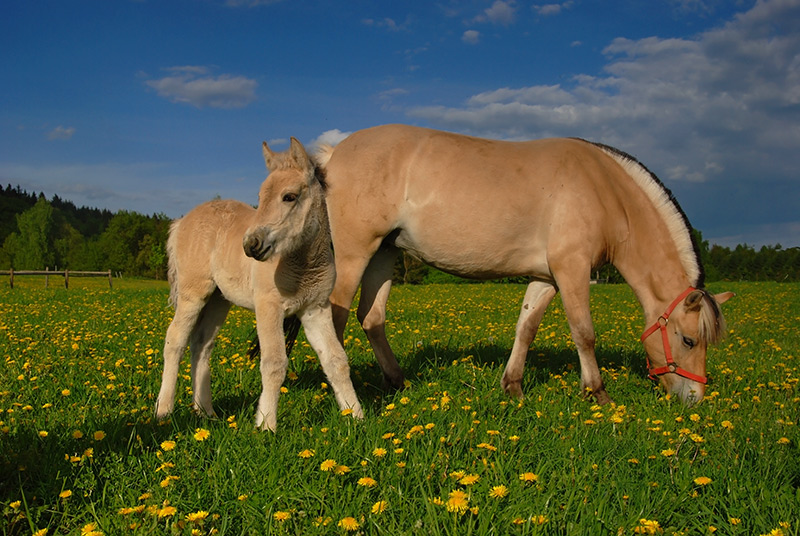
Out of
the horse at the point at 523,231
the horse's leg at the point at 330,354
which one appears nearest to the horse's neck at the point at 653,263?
the horse at the point at 523,231

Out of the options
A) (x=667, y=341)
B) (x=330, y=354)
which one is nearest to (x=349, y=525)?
(x=330, y=354)

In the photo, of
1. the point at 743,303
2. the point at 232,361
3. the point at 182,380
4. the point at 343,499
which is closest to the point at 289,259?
the point at 343,499

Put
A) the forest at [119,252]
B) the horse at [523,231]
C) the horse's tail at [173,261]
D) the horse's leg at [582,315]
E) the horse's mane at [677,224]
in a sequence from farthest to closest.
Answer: the forest at [119,252] < the horse's mane at [677,224] < the horse at [523,231] < the horse's leg at [582,315] < the horse's tail at [173,261]

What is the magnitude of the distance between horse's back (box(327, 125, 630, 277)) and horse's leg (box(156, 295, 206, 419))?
1.68 metres

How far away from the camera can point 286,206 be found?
3.89 meters

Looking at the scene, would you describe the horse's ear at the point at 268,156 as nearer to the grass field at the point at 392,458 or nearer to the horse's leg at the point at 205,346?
the horse's leg at the point at 205,346

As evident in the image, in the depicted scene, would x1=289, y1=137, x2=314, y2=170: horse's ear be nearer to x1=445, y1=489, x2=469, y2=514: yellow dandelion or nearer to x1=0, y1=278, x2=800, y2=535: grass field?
x1=0, y1=278, x2=800, y2=535: grass field

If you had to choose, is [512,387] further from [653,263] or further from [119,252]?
[119,252]

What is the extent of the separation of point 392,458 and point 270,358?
4.17 ft

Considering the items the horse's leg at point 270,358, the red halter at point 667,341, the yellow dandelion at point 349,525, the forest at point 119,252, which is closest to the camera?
the yellow dandelion at point 349,525

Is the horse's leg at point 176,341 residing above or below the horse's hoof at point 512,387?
above

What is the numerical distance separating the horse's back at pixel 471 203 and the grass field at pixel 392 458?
1382mm

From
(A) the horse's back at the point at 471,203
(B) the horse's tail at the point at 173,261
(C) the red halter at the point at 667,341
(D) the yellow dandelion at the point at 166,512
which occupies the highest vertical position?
(A) the horse's back at the point at 471,203

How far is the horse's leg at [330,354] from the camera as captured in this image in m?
4.34
